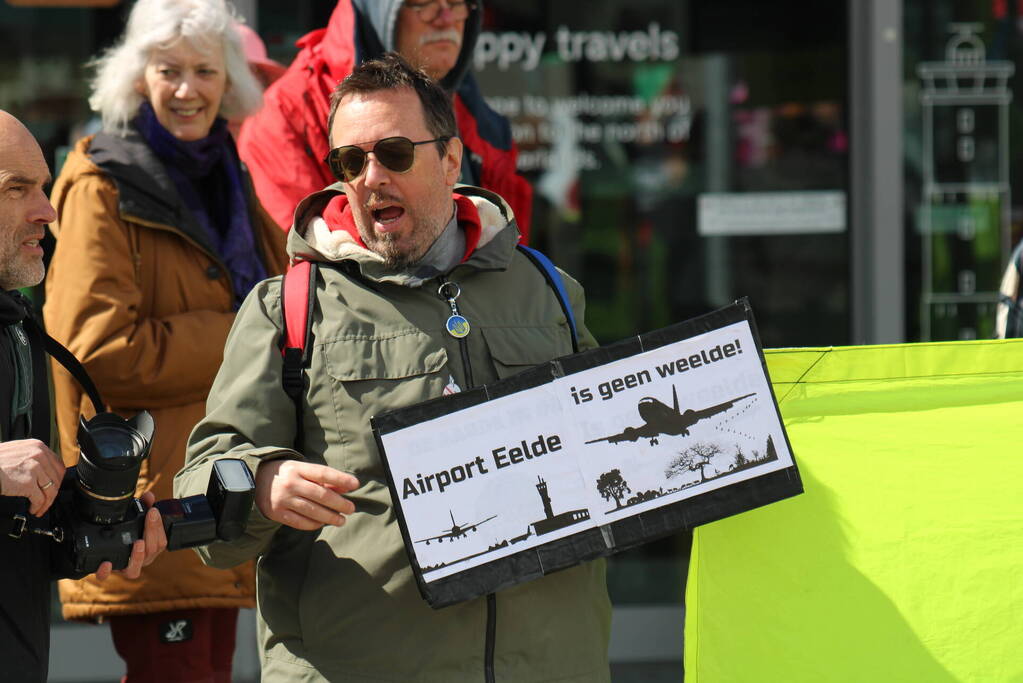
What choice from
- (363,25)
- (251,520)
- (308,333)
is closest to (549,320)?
(308,333)

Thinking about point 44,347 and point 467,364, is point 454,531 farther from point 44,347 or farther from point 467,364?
point 44,347

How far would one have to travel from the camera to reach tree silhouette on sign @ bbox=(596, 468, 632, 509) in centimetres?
263

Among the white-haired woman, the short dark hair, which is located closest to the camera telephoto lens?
the short dark hair

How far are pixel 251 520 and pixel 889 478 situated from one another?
128cm

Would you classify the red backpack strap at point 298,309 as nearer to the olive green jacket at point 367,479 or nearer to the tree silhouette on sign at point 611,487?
the olive green jacket at point 367,479

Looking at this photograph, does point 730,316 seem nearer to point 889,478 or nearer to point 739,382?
point 739,382

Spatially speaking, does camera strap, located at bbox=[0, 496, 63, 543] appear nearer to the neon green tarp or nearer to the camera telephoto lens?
the camera telephoto lens

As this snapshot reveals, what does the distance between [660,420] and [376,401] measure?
1.70ft

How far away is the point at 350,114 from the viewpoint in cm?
284

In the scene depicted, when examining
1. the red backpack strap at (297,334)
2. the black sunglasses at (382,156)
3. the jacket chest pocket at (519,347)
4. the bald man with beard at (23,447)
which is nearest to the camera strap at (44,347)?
the bald man with beard at (23,447)

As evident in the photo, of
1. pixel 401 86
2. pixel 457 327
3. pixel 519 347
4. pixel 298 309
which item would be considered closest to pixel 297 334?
pixel 298 309

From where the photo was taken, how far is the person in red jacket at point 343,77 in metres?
3.74

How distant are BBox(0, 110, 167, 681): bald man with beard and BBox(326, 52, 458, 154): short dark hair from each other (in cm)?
60

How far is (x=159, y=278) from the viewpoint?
3670 mm
